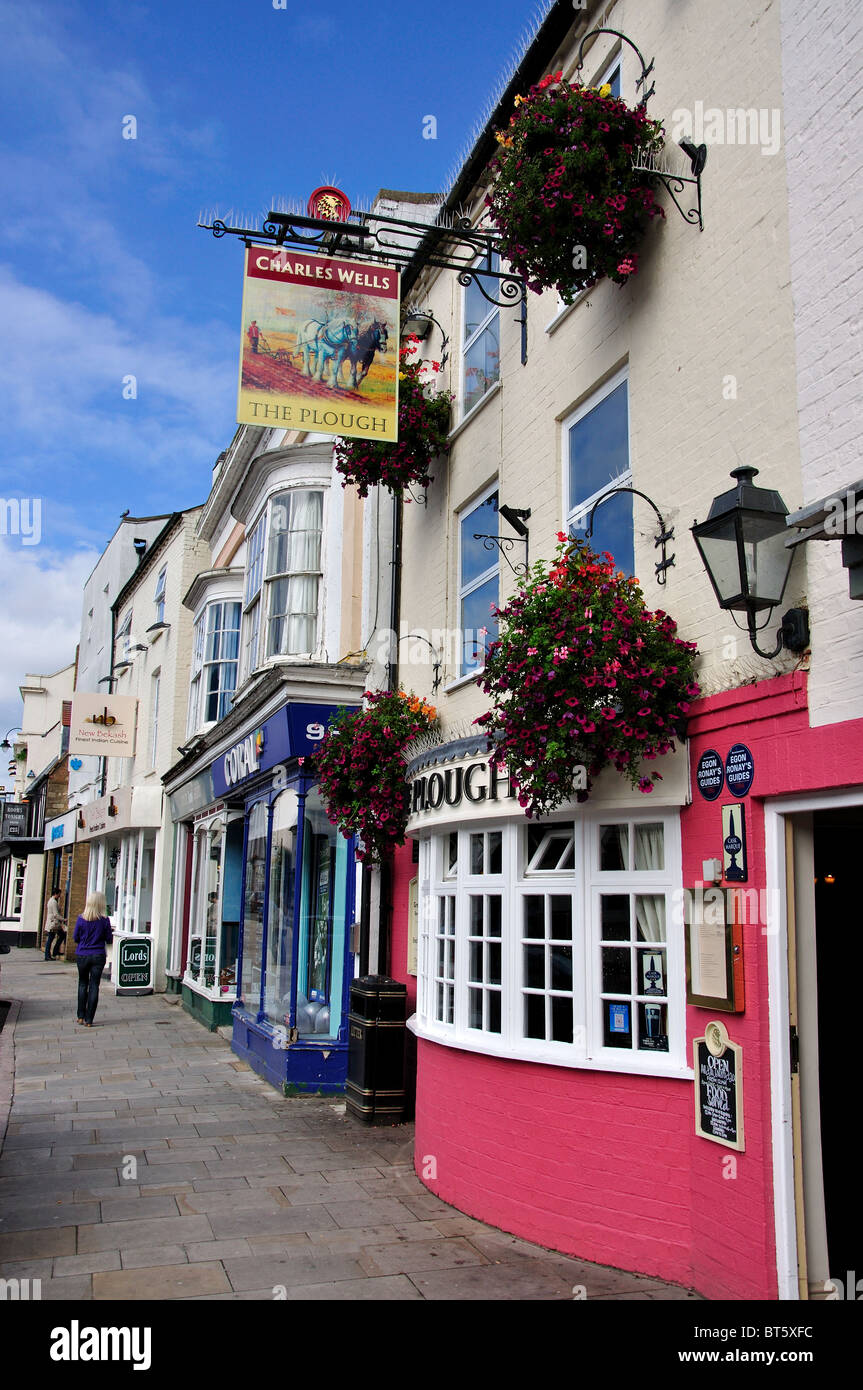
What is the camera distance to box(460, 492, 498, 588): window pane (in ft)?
29.1

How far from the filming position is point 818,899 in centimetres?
674

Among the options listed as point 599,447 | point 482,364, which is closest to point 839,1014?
point 599,447

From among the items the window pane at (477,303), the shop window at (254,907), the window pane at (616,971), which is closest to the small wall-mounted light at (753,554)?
the window pane at (616,971)

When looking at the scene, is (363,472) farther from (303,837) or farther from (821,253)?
(821,253)

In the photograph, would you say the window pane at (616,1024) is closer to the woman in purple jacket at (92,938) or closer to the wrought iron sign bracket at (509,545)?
the wrought iron sign bracket at (509,545)

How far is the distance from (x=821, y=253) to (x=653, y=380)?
4.92ft

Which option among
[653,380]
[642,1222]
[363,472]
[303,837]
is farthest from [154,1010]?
[653,380]

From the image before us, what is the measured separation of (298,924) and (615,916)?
20.6 ft

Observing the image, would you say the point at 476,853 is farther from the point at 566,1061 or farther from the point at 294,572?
the point at 294,572

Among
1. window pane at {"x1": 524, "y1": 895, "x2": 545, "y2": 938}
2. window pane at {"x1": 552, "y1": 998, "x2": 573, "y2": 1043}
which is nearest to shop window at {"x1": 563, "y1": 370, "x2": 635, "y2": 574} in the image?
window pane at {"x1": 524, "y1": 895, "x2": 545, "y2": 938}

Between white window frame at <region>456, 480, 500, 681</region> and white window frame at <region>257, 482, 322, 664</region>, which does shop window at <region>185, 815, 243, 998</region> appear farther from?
white window frame at <region>456, 480, 500, 681</region>

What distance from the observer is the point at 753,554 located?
479 cm

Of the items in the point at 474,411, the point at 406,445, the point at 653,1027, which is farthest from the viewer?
the point at 406,445
